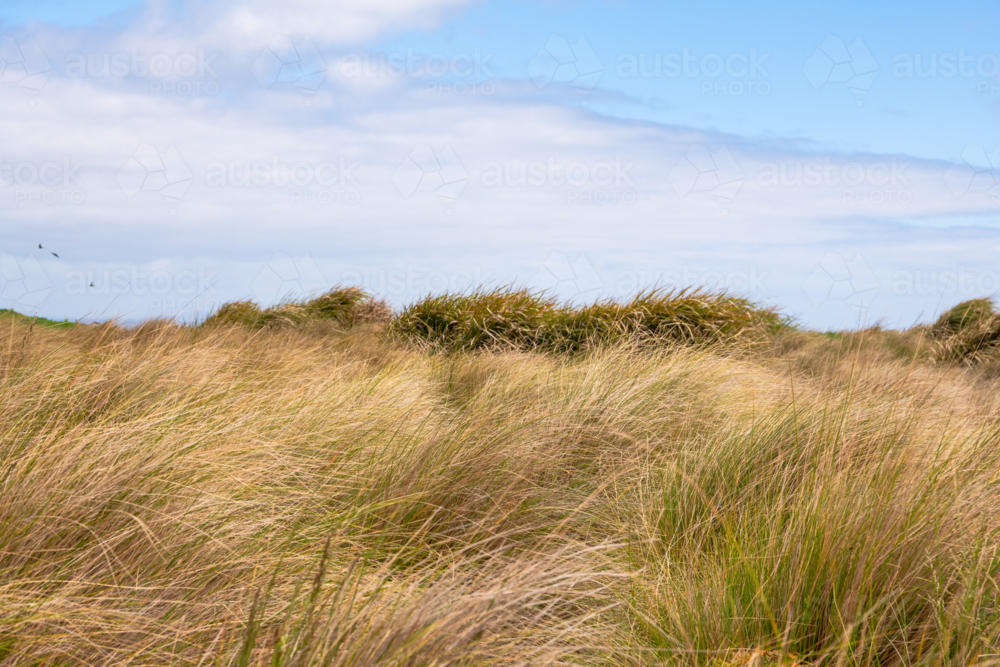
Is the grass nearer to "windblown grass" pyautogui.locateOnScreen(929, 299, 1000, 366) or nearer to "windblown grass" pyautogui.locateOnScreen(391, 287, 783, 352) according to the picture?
"windblown grass" pyautogui.locateOnScreen(391, 287, 783, 352)

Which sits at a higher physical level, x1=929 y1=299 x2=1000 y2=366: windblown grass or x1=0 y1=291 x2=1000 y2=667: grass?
x1=0 y1=291 x2=1000 y2=667: grass

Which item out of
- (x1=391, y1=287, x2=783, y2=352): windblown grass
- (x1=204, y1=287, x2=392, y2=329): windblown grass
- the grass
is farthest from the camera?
(x1=204, y1=287, x2=392, y2=329): windblown grass

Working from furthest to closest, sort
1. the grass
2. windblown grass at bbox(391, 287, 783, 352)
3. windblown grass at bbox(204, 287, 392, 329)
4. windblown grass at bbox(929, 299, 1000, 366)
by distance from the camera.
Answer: windblown grass at bbox(204, 287, 392, 329) < windblown grass at bbox(929, 299, 1000, 366) < windblown grass at bbox(391, 287, 783, 352) < the grass

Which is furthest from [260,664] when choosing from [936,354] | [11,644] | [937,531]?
[936,354]

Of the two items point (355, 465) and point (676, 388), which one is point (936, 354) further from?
point (355, 465)

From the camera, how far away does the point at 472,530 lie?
2682 mm

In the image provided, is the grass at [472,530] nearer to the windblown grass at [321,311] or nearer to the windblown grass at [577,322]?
the windblown grass at [577,322]

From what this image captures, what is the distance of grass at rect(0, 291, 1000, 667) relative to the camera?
1.68 meters

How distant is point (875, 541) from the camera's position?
1930 millimetres

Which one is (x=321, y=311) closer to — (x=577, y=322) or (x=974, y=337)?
(x=577, y=322)

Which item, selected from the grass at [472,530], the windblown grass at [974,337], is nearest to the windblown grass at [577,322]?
the windblown grass at [974,337]

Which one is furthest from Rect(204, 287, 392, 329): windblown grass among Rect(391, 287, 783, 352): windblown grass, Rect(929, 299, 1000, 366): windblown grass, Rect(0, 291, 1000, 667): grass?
Rect(929, 299, 1000, 366): windblown grass

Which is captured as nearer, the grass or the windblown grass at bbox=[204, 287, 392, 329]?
the grass

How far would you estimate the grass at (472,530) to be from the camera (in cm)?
168
